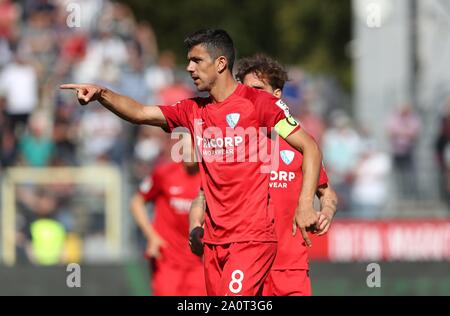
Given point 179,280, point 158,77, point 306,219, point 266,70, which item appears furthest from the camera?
point 158,77

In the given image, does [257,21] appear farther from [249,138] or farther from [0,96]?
[249,138]

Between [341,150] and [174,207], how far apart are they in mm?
7744

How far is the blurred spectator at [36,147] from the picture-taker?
702 inches

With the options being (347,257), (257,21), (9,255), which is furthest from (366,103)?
(257,21)

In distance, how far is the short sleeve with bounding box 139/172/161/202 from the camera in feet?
39.2

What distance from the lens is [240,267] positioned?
26.2 ft

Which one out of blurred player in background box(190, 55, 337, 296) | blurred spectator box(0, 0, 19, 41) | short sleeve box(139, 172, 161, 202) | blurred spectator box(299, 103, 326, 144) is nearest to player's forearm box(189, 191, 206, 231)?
blurred player in background box(190, 55, 337, 296)

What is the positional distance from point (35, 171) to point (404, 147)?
6.08 metres

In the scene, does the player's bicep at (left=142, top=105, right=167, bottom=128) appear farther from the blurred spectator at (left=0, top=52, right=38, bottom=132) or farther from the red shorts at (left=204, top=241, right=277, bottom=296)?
the blurred spectator at (left=0, top=52, right=38, bottom=132)

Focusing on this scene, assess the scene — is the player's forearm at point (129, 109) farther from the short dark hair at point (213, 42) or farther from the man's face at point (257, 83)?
the man's face at point (257, 83)

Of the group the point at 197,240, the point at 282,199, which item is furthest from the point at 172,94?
the point at 197,240

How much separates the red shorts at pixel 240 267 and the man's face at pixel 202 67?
3.73ft

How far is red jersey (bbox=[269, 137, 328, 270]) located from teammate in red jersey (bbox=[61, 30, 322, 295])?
83cm

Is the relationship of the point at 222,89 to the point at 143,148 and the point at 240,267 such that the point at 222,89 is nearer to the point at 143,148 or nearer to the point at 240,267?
the point at 240,267
